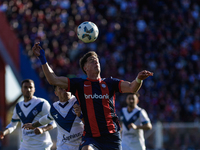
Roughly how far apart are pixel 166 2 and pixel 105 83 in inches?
714

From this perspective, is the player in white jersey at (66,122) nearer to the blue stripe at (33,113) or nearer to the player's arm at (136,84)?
the blue stripe at (33,113)

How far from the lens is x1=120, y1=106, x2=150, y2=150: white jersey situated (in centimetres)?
832

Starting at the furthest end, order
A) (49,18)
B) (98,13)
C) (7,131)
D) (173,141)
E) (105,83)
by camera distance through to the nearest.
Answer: (98,13), (49,18), (173,141), (7,131), (105,83)

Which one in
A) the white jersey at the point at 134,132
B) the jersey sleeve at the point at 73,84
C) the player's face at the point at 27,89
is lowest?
the white jersey at the point at 134,132

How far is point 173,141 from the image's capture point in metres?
14.4

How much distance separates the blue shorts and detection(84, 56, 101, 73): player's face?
38.4 inches

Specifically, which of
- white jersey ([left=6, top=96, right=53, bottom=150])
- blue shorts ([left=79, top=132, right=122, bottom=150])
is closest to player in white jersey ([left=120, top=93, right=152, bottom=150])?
white jersey ([left=6, top=96, right=53, bottom=150])

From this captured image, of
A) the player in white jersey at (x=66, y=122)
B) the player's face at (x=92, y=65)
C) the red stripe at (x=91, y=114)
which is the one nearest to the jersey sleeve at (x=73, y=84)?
the red stripe at (x=91, y=114)

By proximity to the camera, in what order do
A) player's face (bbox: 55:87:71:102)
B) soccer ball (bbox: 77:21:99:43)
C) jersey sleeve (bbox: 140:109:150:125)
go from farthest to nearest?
jersey sleeve (bbox: 140:109:150:125), player's face (bbox: 55:87:71:102), soccer ball (bbox: 77:21:99:43)

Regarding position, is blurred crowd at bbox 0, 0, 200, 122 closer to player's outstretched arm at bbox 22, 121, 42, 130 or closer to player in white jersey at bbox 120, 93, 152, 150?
player in white jersey at bbox 120, 93, 152, 150

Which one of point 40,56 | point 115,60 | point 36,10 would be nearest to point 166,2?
point 115,60

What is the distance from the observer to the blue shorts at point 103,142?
5.33 metres

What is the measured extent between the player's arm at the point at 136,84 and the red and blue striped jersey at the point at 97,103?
12 centimetres

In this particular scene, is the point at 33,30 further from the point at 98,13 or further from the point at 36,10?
the point at 98,13
